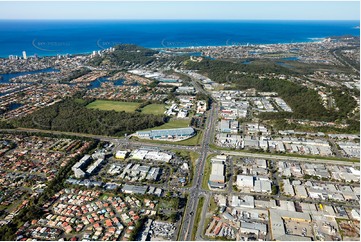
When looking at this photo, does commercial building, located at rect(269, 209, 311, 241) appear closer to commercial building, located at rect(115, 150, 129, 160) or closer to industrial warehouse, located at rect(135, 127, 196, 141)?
industrial warehouse, located at rect(135, 127, 196, 141)

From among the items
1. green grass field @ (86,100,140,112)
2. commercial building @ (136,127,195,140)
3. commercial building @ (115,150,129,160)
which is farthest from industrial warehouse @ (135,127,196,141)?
green grass field @ (86,100,140,112)

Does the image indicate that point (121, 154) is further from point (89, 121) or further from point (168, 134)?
point (89, 121)

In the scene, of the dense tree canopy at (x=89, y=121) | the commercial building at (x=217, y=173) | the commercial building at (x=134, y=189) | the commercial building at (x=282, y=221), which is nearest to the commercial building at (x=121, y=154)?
the dense tree canopy at (x=89, y=121)

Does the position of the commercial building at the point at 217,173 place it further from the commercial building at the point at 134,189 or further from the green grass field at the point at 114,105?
the green grass field at the point at 114,105

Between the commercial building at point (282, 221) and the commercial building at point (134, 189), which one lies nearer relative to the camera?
the commercial building at point (282, 221)

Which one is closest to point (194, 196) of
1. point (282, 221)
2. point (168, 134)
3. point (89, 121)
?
point (282, 221)

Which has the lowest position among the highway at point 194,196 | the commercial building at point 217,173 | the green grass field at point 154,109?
the highway at point 194,196

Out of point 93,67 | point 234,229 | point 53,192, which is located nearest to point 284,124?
point 234,229
